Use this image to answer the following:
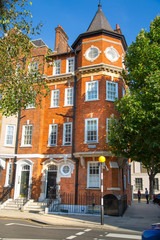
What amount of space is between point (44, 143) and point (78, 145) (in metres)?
3.68

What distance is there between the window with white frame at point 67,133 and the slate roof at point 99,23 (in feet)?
31.3

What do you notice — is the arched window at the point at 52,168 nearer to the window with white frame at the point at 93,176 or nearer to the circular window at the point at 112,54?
the window with white frame at the point at 93,176

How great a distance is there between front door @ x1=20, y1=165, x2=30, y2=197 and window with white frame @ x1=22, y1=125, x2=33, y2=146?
225cm

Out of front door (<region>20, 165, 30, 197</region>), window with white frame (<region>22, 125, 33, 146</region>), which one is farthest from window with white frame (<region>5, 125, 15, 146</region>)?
front door (<region>20, 165, 30, 197</region>)

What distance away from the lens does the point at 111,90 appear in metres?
20.1

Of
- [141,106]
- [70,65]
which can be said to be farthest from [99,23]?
[141,106]

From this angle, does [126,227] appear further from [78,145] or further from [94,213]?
[78,145]

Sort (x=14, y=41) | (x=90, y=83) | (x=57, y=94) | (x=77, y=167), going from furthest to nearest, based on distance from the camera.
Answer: (x=57, y=94) → (x=90, y=83) → (x=77, y=167) → (x=14, y=41)

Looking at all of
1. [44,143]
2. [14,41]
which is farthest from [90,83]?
[14,41]

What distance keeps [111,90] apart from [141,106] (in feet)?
19.1

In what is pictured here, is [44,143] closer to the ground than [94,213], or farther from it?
farther from it

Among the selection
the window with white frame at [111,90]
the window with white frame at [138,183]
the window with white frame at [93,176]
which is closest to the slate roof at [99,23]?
the window with white frame at [111,90]

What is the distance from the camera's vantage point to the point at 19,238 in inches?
331

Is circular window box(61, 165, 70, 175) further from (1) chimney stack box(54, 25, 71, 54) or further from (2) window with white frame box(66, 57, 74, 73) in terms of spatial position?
(1) chimney stack box(54, 25, 71, 54)
